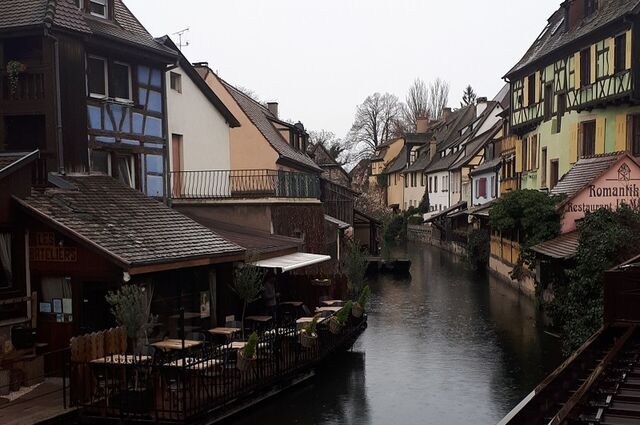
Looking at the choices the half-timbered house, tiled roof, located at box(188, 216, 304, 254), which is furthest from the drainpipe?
the half-timbered house

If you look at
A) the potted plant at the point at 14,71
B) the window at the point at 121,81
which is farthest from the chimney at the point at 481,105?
the potted plant at the point at 14,71

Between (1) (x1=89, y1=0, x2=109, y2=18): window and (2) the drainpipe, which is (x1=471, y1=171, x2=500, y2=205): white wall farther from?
(2) the drainpipe

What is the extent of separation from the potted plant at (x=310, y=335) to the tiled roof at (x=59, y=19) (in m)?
8.66

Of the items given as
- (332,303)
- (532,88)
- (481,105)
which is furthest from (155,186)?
(481,105)

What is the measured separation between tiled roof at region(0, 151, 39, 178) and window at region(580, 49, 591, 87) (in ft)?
71.9

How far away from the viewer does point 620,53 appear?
24719 mm

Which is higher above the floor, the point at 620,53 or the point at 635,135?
the point at 620,53

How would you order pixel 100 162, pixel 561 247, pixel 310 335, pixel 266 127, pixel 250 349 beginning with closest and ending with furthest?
pixel 250 349 → pixel 310 335 → pixel 100 162 → pixel 561 247 → pixel 266 127

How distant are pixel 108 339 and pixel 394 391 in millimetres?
6456

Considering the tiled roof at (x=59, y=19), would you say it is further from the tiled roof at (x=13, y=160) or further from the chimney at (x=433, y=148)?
the chimney at (x=433, y=148)

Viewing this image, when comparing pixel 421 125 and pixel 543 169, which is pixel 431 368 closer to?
pixel 543 169

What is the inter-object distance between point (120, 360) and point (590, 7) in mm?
26060

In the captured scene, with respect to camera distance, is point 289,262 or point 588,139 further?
point 588,139

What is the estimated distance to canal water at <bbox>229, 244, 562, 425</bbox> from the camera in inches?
512
